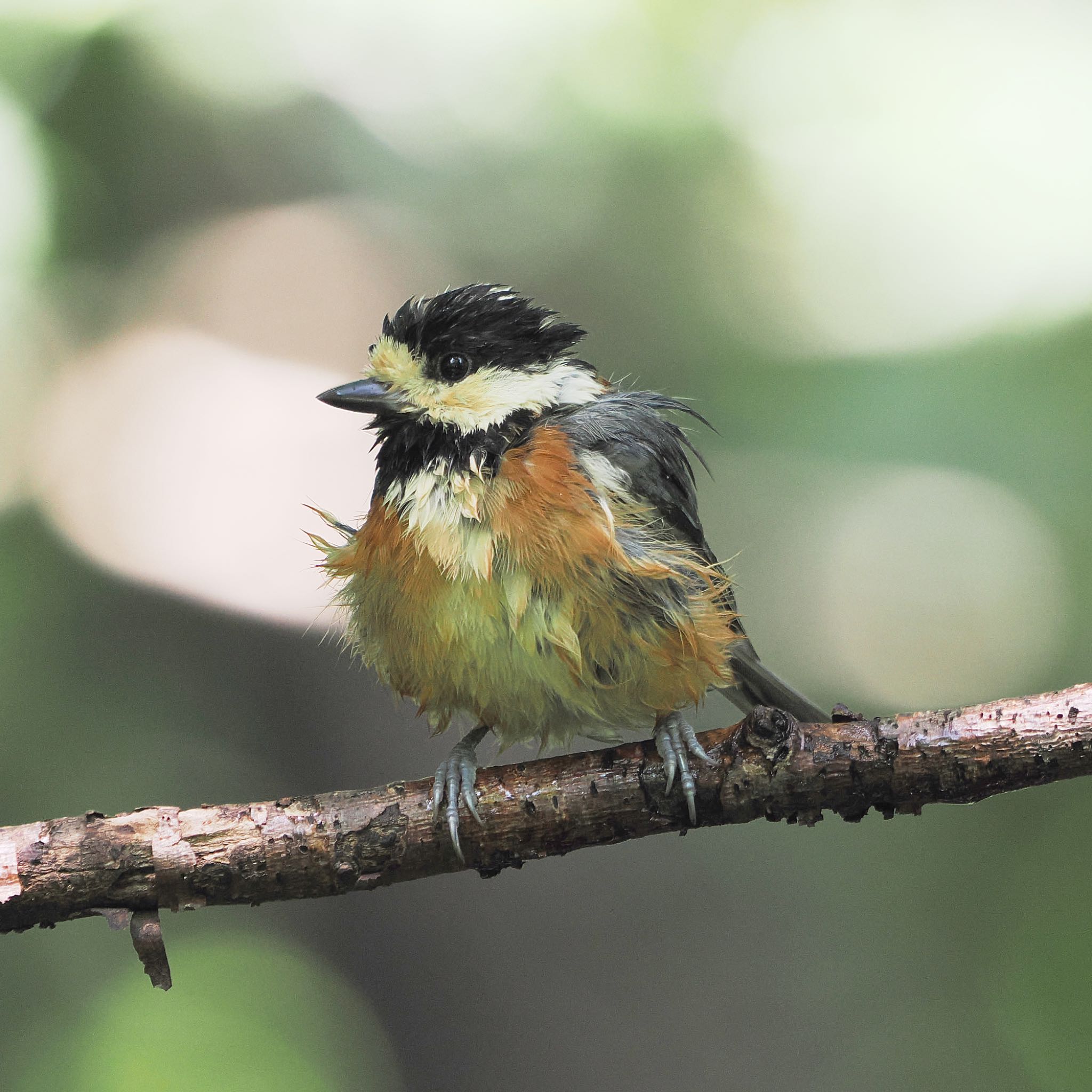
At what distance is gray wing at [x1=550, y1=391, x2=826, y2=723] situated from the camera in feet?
6.68

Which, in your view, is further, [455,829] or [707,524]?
[707,524]

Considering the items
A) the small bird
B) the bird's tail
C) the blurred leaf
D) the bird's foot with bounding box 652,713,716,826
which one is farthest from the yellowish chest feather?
the blurred leaf

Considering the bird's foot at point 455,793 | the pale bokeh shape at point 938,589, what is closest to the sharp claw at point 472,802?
the bird's foot at point 455,793

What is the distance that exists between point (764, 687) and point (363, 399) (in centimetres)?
116

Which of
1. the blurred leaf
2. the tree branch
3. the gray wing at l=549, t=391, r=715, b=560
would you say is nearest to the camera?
the tree branch

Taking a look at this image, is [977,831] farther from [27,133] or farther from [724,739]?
[27,133]

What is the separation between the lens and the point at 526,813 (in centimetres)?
181

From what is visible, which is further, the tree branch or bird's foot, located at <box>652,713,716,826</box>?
bird's foot, located at <box>652,713,716,826</box>

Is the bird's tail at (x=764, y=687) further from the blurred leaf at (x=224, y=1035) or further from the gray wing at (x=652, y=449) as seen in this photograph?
the blurred leaf at (x=224, y=1035)

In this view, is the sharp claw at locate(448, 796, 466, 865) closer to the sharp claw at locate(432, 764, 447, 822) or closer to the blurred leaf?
the sharp claw at locate(432, 764, 447, 822)

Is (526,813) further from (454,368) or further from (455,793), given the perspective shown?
(454,368)

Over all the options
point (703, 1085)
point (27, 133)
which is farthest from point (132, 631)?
point (703, 1085)

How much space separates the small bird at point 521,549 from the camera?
6.15 ft

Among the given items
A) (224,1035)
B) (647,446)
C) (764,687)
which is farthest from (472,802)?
(224,1035)
